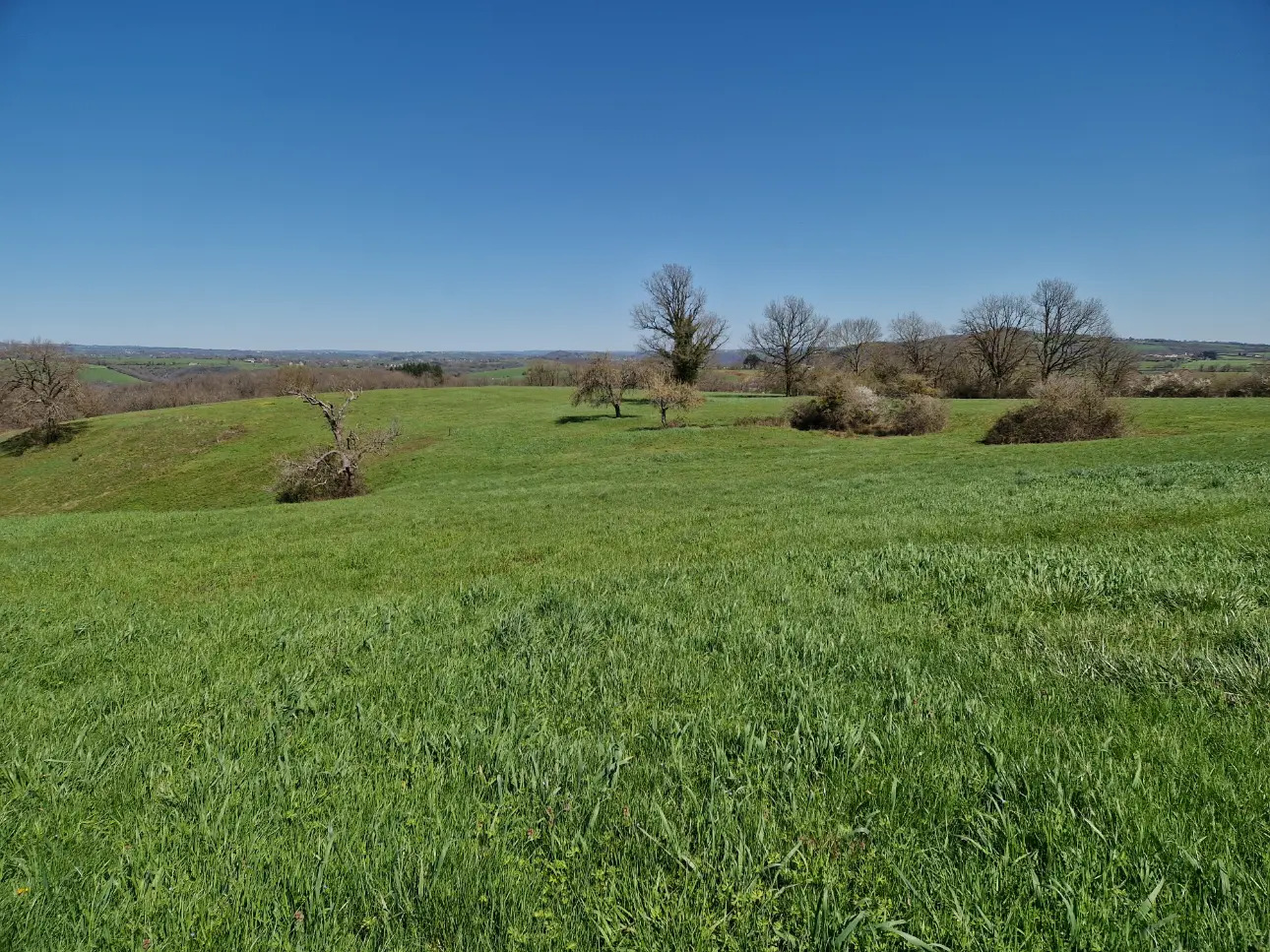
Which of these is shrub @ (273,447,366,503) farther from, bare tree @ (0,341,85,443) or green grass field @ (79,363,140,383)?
green grass field @ (79,363,140,383)

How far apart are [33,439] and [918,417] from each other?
72421 mm

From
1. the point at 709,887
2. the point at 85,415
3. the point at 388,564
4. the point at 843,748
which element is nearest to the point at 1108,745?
the point at 843,748

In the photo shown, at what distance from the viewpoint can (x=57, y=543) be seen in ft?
45.8

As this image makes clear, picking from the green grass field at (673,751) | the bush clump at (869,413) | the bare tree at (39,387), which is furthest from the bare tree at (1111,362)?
the bare tree at (39,387)

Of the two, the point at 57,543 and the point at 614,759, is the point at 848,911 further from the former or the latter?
the point at 57,543

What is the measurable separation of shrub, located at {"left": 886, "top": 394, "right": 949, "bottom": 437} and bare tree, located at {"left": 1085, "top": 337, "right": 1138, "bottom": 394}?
30855mm

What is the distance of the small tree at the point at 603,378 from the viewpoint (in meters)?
47.6

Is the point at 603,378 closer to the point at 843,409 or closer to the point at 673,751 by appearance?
the point at 843,409

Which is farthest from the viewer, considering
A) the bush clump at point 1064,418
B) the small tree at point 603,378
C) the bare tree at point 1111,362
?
the bare tree at point 1111,362

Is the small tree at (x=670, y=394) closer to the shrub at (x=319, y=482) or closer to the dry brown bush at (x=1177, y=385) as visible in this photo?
the shrub at (x=319, y=482)

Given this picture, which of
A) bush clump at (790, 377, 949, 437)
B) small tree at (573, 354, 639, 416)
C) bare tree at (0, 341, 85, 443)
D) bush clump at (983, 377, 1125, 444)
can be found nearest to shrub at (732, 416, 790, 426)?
bush clump at (790, 377, 949, 437)

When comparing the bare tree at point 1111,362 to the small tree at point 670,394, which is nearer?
the small tree at point 670,394

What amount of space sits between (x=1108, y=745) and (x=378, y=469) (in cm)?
3815

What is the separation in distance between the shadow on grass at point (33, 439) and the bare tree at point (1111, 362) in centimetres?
9731
